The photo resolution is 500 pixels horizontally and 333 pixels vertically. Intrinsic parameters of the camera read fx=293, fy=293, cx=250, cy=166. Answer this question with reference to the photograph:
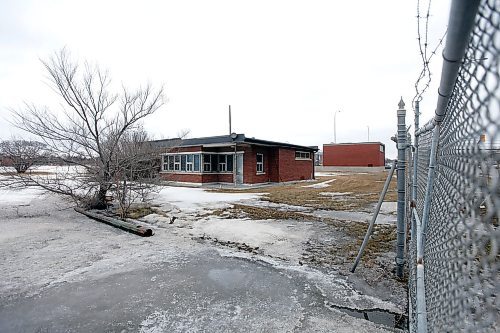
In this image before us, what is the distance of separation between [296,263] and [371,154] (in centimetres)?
4351

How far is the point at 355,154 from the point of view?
46469 mm

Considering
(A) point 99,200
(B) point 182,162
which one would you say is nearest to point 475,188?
(A) point 99,200

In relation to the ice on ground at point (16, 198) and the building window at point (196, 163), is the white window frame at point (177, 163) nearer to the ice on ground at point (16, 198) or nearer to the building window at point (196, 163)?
the building window at point (196, 163)

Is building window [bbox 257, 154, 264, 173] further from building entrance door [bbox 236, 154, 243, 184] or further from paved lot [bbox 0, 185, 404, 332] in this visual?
paved lot [bbox 0, 185, 404, 332]

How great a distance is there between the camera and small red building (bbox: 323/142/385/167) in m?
44.9

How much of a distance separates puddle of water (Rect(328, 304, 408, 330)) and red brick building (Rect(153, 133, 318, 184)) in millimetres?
16540

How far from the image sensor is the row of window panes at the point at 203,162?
22016 millimetres

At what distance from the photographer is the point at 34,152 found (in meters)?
10.8

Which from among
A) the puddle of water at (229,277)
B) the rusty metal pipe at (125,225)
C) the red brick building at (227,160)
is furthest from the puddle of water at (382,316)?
the red brick building at (227,160)

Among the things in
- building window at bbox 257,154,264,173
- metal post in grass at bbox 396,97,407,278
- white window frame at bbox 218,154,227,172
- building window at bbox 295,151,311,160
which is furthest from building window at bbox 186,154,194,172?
metal post in grass at bbox 396,97,407,278

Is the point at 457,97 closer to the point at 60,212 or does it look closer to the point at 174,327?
the point at 174,327

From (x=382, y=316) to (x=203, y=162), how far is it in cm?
1909

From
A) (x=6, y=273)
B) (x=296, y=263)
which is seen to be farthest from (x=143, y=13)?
(x=296, y=263)

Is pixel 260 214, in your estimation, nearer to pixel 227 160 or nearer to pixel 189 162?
pixel 227 160
